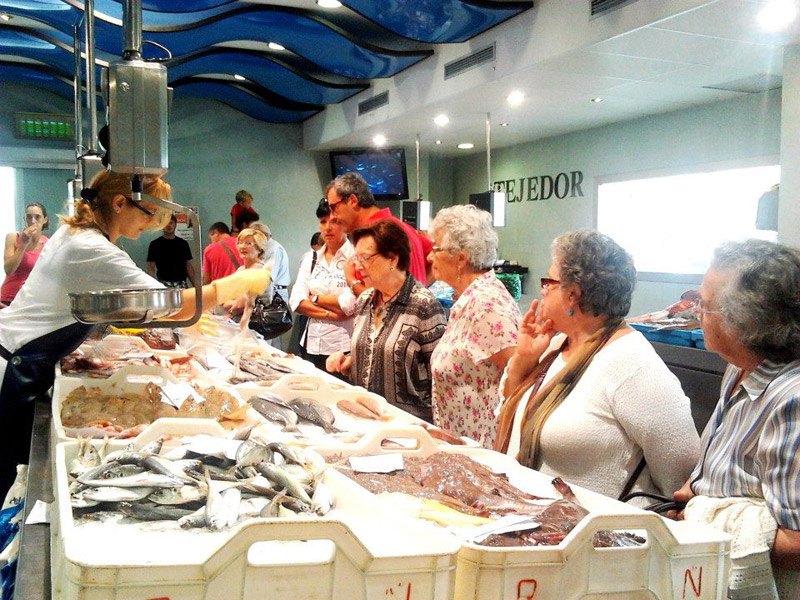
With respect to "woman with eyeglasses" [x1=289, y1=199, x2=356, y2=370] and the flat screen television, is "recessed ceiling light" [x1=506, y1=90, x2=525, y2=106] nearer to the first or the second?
"woman with eyeglasses" [x1=289, y1=199, x2=356, y2=370]

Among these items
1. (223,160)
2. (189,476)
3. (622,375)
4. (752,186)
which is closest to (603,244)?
(622,375)

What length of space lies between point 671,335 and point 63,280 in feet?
12.5

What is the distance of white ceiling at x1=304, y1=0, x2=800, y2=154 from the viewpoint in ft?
17.1

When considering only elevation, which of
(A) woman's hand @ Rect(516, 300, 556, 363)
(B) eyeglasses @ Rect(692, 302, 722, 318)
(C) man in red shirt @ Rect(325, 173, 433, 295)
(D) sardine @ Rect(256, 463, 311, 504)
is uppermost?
(C) man in red shirt @ Rect(325, 173, 433, 295)

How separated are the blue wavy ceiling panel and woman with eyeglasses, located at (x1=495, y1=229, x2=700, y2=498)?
3.88 m

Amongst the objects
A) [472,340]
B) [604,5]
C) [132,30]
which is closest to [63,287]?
[132,30]

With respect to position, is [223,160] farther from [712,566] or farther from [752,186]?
[712,566]

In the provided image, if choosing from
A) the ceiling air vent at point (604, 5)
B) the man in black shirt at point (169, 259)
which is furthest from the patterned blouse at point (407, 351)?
the man in black shirt at point (169, 259)

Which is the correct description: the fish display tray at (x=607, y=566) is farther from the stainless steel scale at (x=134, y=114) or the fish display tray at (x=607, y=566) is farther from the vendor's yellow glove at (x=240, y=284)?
the vendor's yellow glove at (x=240, y=284)

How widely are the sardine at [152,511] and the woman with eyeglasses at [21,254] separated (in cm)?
620

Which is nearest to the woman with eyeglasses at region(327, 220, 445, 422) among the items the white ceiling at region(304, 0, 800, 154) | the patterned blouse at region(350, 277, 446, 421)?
the patterned blouse at region(350, 277, 446, 421)

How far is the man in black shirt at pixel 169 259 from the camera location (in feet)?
34.2

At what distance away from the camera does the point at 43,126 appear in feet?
33.2

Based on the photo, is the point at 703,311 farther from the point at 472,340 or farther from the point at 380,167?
the point at 380,167
